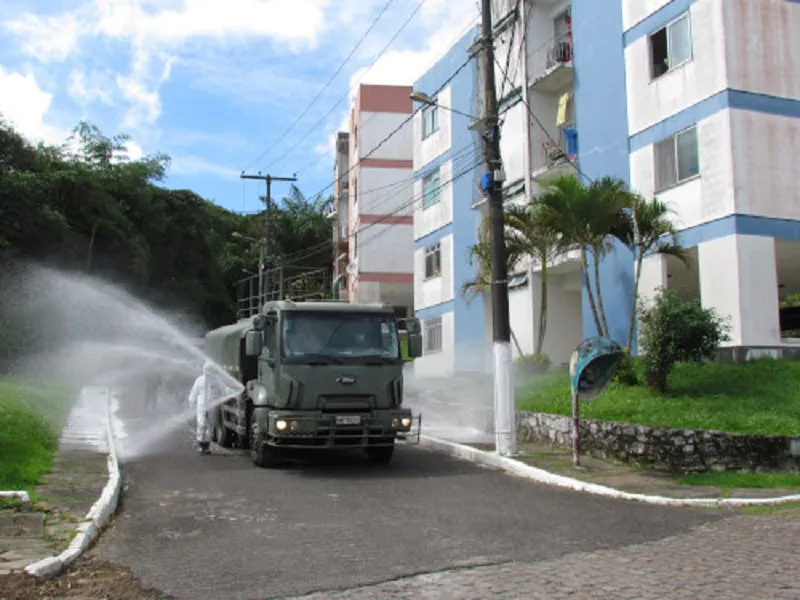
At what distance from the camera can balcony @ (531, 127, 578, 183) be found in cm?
2247

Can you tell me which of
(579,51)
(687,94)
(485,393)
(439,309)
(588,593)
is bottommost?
(588,593)

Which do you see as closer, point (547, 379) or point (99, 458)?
point (99, 458)

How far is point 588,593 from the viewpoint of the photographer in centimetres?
589

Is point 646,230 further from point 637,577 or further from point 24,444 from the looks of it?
point 24,444

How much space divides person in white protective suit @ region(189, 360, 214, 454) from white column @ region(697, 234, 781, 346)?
34.8 ft

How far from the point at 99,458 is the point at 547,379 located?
11018 millimetres

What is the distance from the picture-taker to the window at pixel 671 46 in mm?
18206

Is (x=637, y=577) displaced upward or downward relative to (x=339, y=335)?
downward

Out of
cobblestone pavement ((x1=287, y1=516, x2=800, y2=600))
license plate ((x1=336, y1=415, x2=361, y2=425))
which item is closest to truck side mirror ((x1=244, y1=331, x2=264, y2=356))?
license plate ((x1=336, y1=415, x2=361, y2=425))

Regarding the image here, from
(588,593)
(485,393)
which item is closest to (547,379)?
(485,393)

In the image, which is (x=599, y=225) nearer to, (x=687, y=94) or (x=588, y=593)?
(x=687, y=94)

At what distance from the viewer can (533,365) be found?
2102 cm

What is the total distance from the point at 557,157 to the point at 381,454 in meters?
12.6

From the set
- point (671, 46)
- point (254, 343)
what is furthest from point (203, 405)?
point (671, 46)
